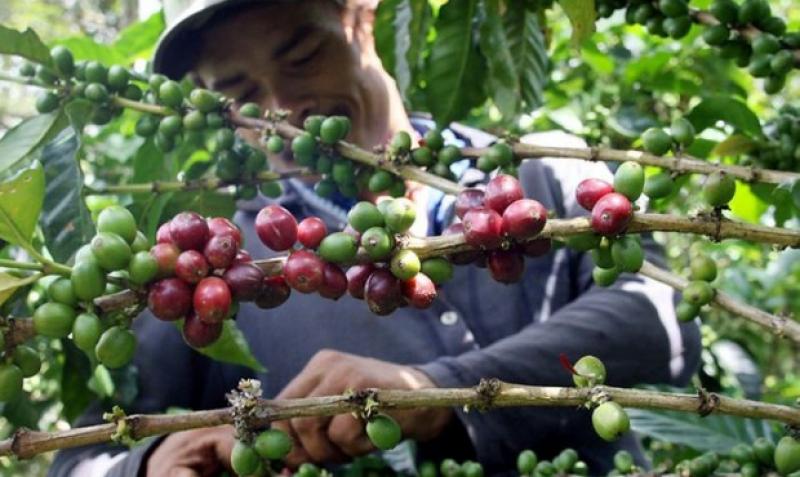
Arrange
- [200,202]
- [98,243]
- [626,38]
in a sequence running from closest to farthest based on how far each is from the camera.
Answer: [98,243], [200,202], [626,38]

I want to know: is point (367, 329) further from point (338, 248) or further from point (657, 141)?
point (338, 248)

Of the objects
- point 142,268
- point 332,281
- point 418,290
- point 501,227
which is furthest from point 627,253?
point 142,268

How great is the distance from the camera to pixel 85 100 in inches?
68.3

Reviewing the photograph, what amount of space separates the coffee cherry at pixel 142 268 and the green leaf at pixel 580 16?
829 millimetres

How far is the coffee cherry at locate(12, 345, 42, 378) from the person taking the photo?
1.07 m

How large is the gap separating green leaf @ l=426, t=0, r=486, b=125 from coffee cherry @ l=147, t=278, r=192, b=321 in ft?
3.77

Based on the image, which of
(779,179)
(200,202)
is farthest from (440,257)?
(200,202)

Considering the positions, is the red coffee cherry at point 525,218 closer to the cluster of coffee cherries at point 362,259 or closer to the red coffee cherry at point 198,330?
the cluster of coffee cherries at point 362,259

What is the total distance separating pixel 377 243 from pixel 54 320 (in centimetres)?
39

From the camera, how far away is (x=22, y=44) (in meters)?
1.74

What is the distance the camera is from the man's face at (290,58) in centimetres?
206

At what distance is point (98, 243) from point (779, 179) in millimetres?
1030

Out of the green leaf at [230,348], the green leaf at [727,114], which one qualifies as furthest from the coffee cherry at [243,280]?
the green leaf at [727,114]

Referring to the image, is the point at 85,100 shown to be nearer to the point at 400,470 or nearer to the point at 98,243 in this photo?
the point at 98,243
